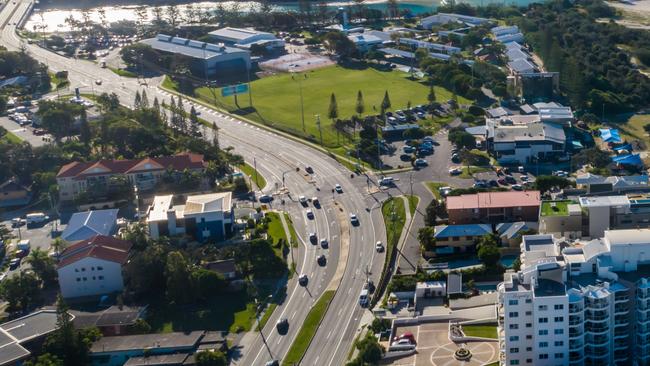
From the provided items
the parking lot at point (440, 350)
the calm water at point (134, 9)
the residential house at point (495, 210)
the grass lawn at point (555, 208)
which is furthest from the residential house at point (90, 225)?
the calm water at point (134, 9)

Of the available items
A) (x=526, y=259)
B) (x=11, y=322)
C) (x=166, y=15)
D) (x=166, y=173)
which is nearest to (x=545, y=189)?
(x=526, y=259)

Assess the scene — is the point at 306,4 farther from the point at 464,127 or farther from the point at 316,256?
the point at 316,256

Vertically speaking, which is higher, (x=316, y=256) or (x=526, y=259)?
(x=526, y=259)

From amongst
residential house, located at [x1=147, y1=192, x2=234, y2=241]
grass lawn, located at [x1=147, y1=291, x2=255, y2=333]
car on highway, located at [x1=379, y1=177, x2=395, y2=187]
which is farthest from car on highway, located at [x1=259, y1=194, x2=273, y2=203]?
grass lawn, located at [x1=147, y1=291, x2=255, y2=333]

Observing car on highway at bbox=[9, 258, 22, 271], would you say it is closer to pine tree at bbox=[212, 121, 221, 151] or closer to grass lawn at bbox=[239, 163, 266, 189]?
grass lawn at bbox=[239, 163, 266, 189]

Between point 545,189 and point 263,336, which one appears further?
point 545,189

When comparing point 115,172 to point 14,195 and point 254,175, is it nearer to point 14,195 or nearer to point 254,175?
point 14,195

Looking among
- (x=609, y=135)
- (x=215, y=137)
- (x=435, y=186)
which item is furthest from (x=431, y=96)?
(x=215, y=137)
